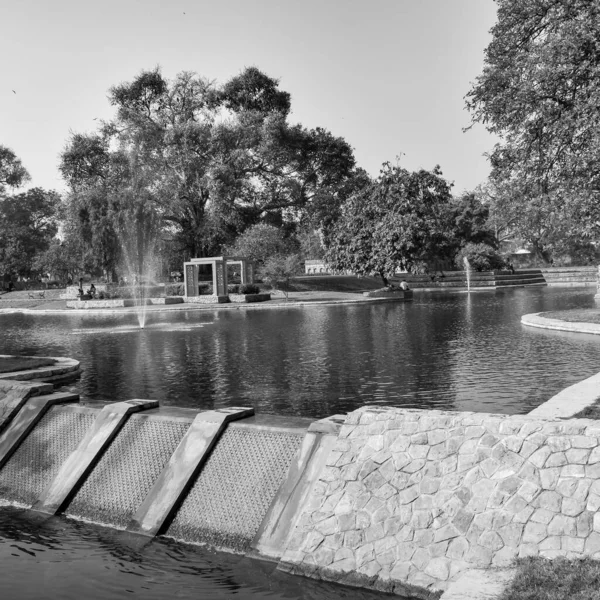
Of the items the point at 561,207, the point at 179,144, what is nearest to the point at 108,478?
the point at 561,207

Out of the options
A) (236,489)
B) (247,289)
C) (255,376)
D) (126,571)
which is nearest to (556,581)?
(236,489)

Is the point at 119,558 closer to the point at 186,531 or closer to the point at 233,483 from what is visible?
the point at 186,531

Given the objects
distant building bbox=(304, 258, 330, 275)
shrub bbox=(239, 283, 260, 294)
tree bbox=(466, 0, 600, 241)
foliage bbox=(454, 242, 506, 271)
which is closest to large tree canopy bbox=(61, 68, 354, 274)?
shrub bbox=(239, 283, 260, 294)

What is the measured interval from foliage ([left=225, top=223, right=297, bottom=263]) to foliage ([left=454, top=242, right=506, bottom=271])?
73.0 ft

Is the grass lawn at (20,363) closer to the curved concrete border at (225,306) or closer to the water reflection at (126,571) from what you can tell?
Result: the water reflection at (126,571)

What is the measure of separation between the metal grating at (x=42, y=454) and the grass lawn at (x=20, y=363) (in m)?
4.37

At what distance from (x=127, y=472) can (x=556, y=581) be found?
5.86 metres

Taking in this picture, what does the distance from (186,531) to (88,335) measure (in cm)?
2144

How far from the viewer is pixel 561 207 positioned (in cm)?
2277

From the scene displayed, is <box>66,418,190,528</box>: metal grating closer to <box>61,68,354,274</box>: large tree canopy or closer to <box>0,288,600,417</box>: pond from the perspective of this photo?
<box>0,288,600,417</box>: pond

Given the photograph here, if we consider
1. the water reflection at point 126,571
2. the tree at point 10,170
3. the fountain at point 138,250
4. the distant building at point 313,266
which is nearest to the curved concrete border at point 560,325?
the water reflection at point 126,571

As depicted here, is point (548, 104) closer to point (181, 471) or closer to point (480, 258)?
point (181, 471)

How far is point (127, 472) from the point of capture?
9.13 meters

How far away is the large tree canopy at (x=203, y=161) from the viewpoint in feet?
178
